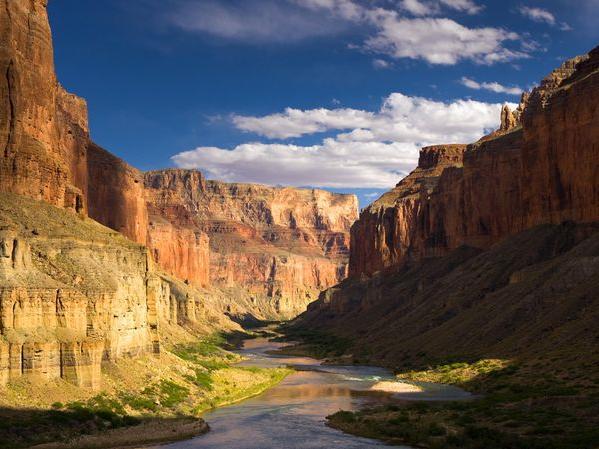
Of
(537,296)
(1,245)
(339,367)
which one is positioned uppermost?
(1,245)

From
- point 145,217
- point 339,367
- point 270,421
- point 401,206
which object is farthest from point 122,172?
point 270,421

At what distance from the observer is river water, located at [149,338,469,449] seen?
5009 centimetres

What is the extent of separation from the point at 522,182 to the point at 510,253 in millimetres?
13805

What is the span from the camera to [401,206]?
195750 millimetres

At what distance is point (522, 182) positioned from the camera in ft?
396

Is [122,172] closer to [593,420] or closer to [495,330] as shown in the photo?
[495,330]

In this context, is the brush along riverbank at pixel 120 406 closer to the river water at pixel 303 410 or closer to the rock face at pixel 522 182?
the river water at pixel 303 410

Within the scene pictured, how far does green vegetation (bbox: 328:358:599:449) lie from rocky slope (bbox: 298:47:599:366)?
19.5 feet

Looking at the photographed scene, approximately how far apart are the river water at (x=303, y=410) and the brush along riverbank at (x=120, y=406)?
196 centimetres

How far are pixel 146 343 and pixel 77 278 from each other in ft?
51.7

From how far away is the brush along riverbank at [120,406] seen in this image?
44406 mm

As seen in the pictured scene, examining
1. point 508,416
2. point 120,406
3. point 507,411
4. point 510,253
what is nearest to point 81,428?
point 120,406

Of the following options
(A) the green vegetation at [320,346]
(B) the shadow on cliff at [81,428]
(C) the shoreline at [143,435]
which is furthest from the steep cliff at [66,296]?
(A) the green vegetation at [320,346]

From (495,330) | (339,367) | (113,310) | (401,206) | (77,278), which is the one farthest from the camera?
(401,206)
